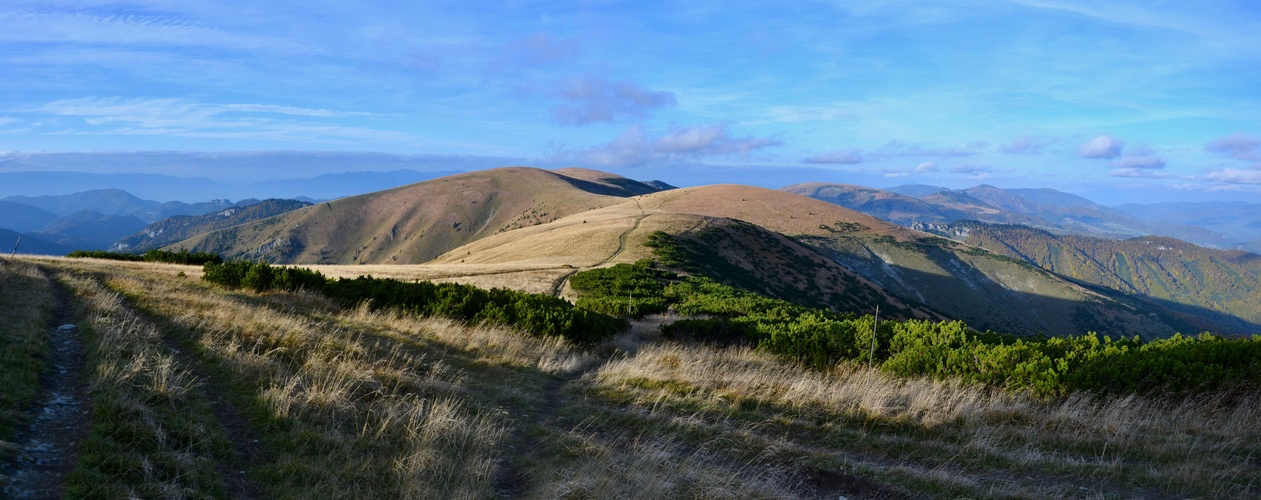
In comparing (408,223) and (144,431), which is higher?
(408,223)

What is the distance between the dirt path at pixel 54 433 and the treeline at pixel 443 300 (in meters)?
7.34

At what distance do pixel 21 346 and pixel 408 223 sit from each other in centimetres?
18333

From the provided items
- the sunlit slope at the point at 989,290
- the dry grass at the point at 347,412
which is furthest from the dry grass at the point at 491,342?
the sunlit slope at the point at 989,290

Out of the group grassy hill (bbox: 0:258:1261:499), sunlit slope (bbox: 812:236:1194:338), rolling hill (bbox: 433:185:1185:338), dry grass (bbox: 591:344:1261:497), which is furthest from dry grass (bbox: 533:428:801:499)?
sunlit slope (bbox: 812:236:1194:338)

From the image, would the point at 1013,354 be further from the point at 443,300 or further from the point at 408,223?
the point at 408,223

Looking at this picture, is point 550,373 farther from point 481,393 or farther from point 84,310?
point 84,310

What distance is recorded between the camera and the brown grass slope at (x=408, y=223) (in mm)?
166875

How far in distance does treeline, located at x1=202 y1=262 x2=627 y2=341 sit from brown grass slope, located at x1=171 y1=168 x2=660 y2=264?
140871mm

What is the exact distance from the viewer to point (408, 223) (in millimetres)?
181250

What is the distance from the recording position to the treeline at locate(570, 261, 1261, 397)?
9.36 metres

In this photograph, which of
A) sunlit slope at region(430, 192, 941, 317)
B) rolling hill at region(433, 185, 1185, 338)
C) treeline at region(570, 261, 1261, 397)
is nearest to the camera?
treeline at region(570, 261, 1261, 397)

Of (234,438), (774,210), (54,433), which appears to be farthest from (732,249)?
(774,210)

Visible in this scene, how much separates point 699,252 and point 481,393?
45486 millimetres

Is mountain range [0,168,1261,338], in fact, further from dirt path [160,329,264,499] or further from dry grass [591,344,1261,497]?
dirt path [160,329,264,499]
